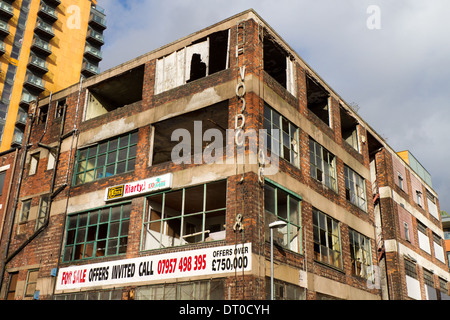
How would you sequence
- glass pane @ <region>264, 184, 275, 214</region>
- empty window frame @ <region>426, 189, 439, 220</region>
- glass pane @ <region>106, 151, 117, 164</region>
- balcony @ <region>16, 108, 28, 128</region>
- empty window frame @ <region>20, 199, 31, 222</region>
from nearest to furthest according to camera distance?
glass pane @ <region>264, 184, 275, 214</region>
glass pane @ <region>106, 151, 117, 164</region>
empty window frame @ <region>20, 199, 31, 222</region>
empty window frame @ <region>426, 189, 439, 220</region>
balcony @ <region>16, 108, 28, 128</region>

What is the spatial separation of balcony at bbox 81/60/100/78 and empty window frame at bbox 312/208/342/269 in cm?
5400

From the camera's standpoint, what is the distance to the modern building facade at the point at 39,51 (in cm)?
6088

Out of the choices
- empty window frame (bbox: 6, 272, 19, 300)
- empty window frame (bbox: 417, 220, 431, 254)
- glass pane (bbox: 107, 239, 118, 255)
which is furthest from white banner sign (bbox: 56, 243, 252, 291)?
empty window frame (bbox: 417, 220, 431, 254)

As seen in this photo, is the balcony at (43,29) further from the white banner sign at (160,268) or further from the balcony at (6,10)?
the white banner sign at (160,268)

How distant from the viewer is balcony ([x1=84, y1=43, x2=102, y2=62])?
7069 cm

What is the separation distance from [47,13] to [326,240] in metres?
57.0

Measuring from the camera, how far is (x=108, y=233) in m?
21.9

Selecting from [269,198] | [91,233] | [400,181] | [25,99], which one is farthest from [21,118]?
[269,198]

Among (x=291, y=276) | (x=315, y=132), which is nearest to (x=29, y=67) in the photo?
(x=315, y=132)

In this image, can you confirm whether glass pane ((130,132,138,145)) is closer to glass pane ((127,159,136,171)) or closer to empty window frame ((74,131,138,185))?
empty window frame ((74,131,138,185))

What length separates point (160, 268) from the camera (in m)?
19.4

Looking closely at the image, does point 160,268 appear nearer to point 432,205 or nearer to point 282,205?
point 282,205

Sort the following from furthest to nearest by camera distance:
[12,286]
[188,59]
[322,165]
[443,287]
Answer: [443,287] < [322,165] < [12,286] < [188,59]

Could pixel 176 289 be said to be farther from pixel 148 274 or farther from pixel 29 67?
pixel 29 67
